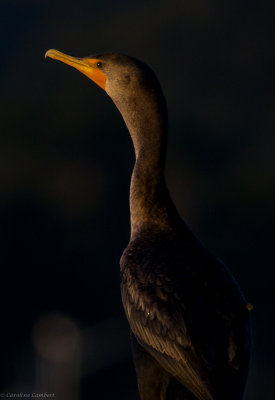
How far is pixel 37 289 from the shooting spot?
33.5 meters

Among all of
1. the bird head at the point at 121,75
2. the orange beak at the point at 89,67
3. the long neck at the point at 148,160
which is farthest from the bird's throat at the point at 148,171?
the orange beak at the point at 89,67

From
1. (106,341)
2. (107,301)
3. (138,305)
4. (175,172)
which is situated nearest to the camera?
(138,305)

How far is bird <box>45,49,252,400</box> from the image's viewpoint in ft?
19.0

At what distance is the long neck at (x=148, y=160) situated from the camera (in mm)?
6746

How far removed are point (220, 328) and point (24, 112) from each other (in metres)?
39.1

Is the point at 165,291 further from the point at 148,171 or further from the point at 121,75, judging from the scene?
the point at 121,75

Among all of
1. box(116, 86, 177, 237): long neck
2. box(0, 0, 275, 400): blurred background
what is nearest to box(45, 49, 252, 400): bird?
box(116, 86, 177, 237): long neck

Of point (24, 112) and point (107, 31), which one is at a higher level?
point (107, 31)

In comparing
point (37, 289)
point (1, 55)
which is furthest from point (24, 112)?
point (37, 289)

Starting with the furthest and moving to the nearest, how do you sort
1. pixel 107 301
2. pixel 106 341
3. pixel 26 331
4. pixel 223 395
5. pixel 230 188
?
1. pixel 230 188
2. pixel 107 301
3. pixel 26 331
4. pixel 106 341
5. pixel 223 395

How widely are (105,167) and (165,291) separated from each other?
34.9 metres

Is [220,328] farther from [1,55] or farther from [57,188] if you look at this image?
[1,55]

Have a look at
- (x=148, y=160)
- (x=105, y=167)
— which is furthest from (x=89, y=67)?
(x=105, y=167)

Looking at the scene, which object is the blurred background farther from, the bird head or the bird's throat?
the bird's throat
